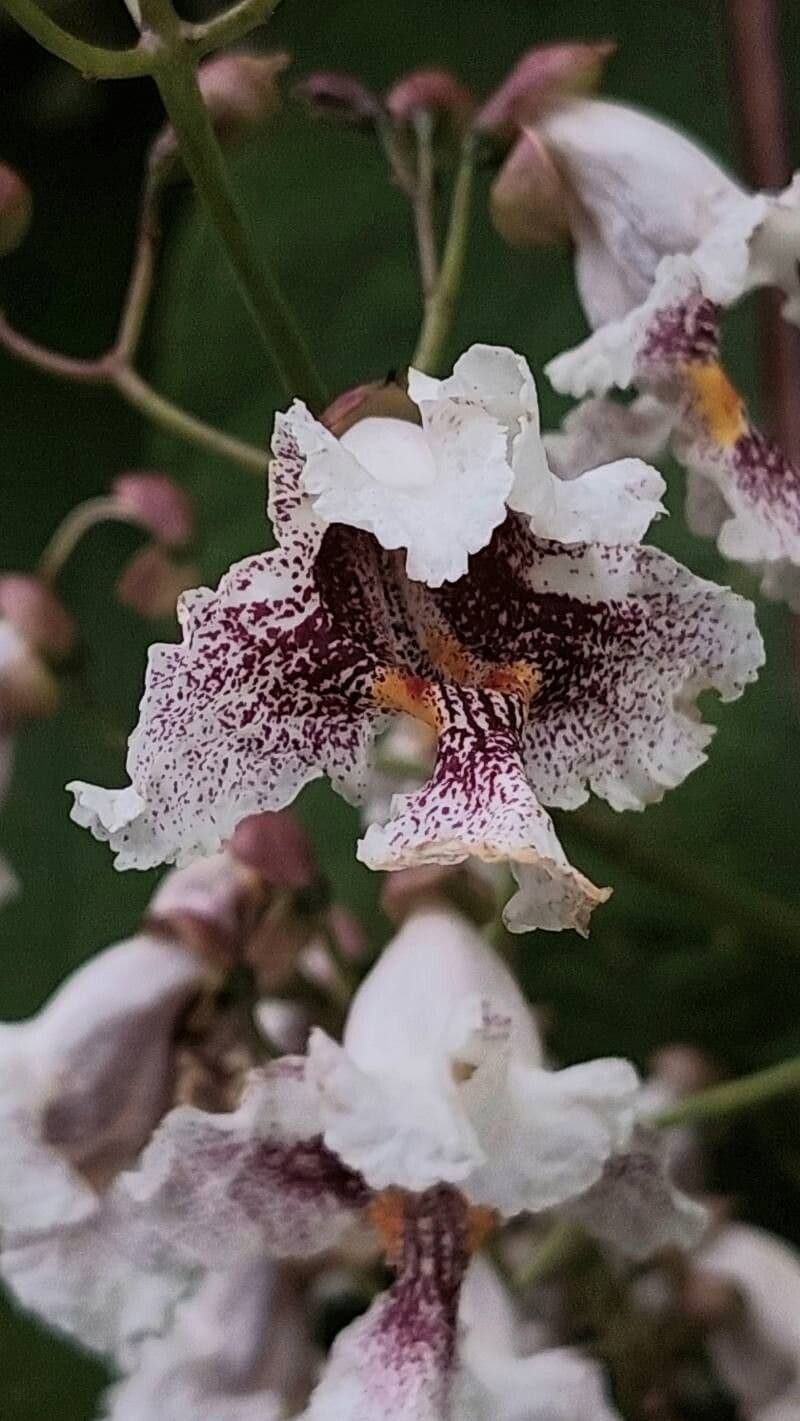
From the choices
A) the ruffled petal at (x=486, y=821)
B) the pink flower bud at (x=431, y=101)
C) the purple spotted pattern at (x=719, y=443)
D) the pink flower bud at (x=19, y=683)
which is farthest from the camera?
the pink flower bud at (x=19, y=683)

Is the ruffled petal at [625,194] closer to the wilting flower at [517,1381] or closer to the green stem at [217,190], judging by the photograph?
the green stem at [217,190]

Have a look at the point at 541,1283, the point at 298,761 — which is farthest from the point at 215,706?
the point at 541,1283

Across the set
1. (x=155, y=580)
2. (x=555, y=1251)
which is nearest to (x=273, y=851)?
(x=555, y=1251)

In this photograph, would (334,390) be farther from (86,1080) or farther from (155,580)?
(86,1080)

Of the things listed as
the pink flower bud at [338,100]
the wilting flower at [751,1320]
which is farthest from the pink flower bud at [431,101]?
the wilting flower at [751,1320]

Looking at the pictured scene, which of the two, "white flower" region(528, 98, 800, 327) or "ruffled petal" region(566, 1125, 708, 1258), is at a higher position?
"white flower" region(528, 98, 800, 327)

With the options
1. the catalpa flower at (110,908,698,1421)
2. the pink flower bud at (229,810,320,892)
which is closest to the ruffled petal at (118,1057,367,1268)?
the catalpa flower at (110,908,698,1421)

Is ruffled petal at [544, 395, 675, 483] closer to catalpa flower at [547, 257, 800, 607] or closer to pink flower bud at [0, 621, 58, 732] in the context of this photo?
catalpa flower at [547, 257, 800, 607]
